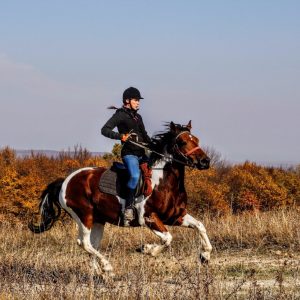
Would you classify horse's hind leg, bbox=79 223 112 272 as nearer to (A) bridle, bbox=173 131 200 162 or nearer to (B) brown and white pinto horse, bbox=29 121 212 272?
Answer: (B) brown and white pinto horse, bbox=29 121 212 272

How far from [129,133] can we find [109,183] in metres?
0.91

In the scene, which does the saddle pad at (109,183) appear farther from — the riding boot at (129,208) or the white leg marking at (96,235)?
the white leg marking at (96,235)

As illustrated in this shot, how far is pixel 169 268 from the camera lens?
1000 centimetres

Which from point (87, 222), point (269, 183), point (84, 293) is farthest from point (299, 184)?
point (84, 293)

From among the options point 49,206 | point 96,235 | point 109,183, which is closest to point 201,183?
point 49,206

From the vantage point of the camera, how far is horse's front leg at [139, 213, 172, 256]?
9469 mm

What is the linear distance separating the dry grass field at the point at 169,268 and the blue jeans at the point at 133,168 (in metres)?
0.95

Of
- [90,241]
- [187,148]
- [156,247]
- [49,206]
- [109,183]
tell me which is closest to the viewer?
[156,247]

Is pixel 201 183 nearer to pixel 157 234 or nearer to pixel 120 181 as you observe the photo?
pixel 120 181

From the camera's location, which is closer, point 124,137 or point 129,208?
point 124,137

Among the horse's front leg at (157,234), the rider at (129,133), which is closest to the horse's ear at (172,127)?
the rider at (129,133)

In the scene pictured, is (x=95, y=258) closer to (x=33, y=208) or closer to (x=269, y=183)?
(x=33, y=208)

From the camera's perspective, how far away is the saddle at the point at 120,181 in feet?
33.9

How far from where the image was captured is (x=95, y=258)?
10.5 meters
